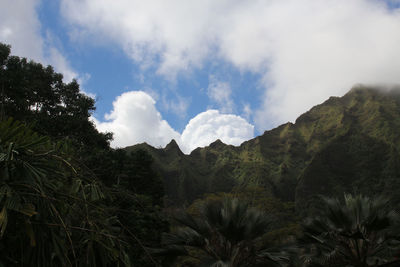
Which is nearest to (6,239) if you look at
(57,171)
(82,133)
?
(57,171)

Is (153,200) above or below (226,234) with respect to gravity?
above

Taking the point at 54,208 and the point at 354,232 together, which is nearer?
the point at 54,208

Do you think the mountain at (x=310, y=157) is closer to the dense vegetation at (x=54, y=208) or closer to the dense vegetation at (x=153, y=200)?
the dense vegetation at (x=153, y=200)

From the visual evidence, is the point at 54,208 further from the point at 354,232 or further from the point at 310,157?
the point at 310,157

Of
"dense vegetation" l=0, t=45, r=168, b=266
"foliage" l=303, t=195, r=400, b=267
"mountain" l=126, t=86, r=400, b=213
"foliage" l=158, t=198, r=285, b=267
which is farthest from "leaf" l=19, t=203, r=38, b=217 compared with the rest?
"mountain" l=126, t=86, r=400, b=213

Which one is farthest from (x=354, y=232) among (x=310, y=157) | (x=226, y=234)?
(x=310, y=157)

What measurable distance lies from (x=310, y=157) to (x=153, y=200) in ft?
170

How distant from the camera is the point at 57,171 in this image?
264 cm

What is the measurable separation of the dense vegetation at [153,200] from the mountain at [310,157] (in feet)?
0.98

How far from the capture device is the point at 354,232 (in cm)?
643

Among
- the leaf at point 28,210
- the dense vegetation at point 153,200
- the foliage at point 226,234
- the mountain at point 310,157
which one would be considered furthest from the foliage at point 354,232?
the mountain at point 310,157

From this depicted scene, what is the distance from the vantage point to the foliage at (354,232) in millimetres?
6410

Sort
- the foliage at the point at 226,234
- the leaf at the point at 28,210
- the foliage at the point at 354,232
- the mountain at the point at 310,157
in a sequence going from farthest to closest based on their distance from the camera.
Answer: the mountain at the point at 310,157, the foliage at the point at 354,232, the foliage at the point at 226,234, the leaf at the point at 28,210

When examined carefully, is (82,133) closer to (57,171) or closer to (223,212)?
(223,212)
